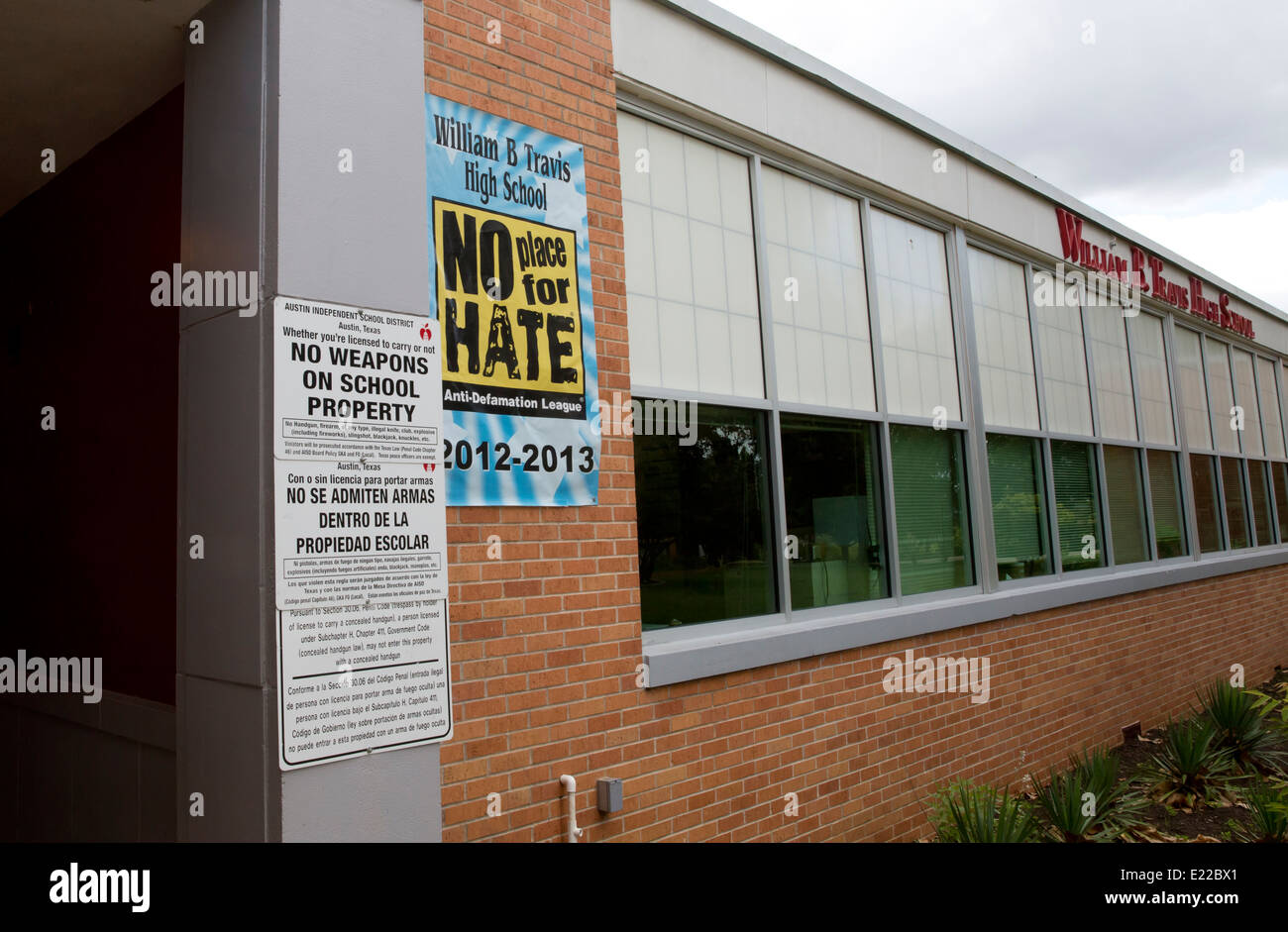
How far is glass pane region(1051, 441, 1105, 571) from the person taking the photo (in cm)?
889

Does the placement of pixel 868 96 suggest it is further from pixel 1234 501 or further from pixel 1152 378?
pixel 1234 501

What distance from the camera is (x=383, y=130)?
12.5ft

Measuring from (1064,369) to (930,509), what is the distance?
10.1ft

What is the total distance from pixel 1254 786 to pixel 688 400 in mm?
5927

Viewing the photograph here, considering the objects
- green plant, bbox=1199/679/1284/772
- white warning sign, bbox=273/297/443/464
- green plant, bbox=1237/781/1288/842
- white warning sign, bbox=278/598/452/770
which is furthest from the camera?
green plant, bbox=1199/679/1284/772

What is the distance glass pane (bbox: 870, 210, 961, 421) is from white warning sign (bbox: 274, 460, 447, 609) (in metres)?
4.12

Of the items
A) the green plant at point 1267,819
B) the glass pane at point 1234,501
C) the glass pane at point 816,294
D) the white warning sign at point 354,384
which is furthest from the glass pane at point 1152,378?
the white warning sign at point 354,384

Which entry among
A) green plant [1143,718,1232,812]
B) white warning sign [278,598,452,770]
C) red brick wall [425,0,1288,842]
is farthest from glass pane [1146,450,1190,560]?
white warning sign [278,598,452,770]

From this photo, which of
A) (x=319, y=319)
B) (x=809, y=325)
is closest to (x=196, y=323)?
(x=319, y=319)

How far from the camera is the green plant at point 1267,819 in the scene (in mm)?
5848

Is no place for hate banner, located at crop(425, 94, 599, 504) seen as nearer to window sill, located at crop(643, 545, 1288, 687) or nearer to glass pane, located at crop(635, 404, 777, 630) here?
glass pane, located at crop(635, 404, 777, 630)

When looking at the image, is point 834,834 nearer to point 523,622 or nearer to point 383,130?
point 523,622

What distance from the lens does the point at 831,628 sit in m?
5.79

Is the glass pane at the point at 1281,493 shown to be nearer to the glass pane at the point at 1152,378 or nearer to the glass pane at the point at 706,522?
the glass pane at the point at 1152,378
